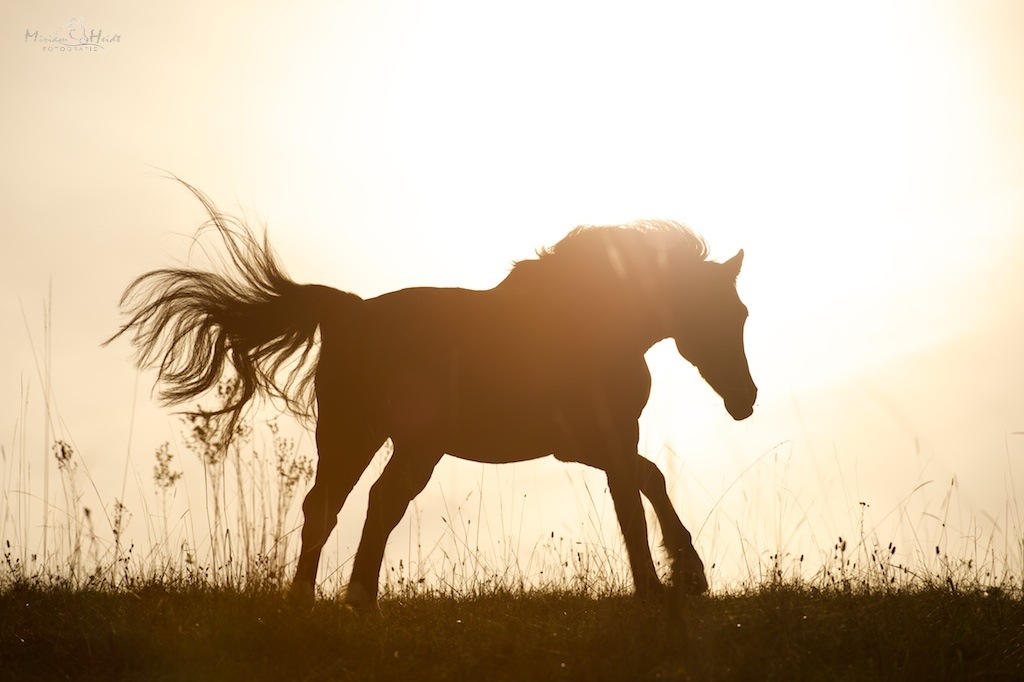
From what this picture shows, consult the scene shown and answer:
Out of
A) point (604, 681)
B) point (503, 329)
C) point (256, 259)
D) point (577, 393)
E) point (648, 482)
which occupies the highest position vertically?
point (256, 259)

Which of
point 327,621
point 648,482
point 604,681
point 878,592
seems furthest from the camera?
point 648,482

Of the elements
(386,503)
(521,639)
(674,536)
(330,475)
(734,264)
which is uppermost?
(734,264)

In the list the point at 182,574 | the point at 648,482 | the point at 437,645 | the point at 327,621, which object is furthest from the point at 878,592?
the point at 182,574

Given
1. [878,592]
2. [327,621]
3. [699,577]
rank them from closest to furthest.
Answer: [327,621]
[878,592]
[699,577]

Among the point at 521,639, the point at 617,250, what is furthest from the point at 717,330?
the point at 521,639

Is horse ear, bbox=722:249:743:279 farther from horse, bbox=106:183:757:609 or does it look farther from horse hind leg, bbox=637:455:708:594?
horse hind leg, bbox=637:455:708:594

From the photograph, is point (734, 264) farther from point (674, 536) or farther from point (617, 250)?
point (674, 536)

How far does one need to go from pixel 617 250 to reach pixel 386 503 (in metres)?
2.48

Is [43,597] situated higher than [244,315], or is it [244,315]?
[244,315]

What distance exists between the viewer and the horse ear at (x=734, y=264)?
739 centimetres

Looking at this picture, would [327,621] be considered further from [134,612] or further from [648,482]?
[648,482]

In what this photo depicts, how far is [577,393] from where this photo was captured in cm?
698

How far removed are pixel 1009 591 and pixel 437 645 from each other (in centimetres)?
392

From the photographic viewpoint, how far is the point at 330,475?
6.79 m
